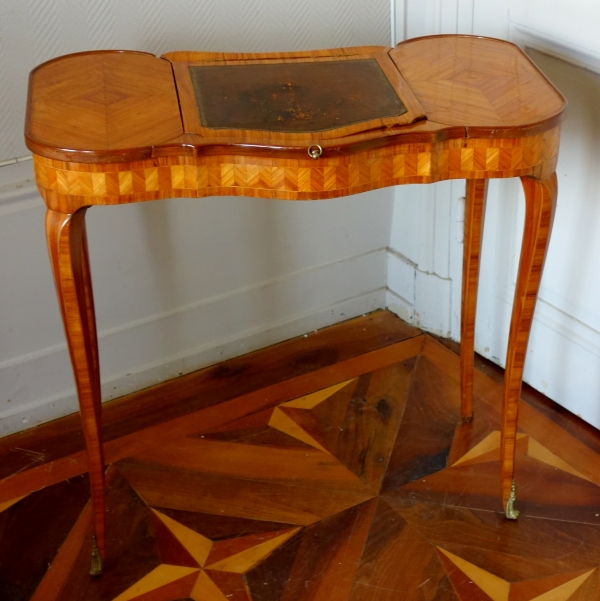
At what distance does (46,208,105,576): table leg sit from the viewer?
3.15 ft

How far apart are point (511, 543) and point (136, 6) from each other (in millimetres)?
1038

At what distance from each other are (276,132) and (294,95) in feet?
0.42

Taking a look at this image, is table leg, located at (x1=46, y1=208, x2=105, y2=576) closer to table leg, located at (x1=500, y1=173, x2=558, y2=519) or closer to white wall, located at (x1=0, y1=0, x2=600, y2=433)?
white wall, located at (x1=0, y1=0, x2=600, y2=433)

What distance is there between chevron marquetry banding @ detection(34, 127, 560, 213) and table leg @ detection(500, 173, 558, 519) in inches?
2.4

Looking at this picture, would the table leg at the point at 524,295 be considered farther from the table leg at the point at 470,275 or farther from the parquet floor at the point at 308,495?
the table leg at the point at 470,275

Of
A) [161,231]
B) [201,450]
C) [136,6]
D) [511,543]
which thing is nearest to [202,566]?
[201,450]

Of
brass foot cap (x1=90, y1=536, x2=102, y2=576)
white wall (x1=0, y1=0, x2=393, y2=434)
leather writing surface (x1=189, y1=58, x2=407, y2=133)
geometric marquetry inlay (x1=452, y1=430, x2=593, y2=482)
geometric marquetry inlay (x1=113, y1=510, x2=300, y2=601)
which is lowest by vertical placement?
geometric marquetry inlay (x1=452, y1=430, x2=593, y2=482)

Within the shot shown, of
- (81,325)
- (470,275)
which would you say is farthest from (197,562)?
(470,275)

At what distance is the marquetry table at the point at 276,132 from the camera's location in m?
0.91

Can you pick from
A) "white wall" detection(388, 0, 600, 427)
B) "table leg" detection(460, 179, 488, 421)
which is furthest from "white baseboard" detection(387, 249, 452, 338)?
"table leg" detection(460, 179, 488, 421)

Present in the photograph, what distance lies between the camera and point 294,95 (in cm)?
103

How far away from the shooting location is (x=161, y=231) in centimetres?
150

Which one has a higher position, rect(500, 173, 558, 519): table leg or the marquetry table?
the marquetry table

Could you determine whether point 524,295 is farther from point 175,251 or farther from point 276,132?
point 175,251
